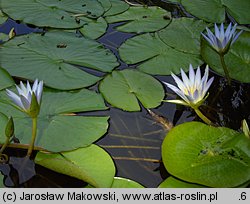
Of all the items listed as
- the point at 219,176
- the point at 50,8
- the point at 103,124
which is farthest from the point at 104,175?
the point at 50,8

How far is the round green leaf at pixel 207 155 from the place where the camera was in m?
1.56

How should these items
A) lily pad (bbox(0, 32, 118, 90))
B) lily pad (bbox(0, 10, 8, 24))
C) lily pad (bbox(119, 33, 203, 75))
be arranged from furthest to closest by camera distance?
lily pad (bbox(0, 10, 8, 24)), lily pad (bbox(119, 33, 203, 75)), lily pad (bbox(0, 32, 118, 90))

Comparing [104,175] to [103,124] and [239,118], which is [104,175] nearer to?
[103,124]

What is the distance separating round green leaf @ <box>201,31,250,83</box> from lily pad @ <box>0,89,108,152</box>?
607mm

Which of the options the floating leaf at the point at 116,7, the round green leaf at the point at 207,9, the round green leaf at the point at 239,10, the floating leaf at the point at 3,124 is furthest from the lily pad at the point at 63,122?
the round green leaf at the point at 239,10

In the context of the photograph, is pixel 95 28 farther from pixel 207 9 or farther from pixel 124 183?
pixel 124 183

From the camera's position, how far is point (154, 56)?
2225 mm

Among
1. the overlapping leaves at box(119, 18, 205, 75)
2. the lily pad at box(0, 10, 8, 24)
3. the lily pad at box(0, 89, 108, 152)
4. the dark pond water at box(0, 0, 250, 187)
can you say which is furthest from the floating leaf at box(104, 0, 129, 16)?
the lily pad at box(0, 89, 108, 152)

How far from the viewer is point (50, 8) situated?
248 centimetres

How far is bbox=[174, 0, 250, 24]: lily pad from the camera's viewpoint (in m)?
2.50

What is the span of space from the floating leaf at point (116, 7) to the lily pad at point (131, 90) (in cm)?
58

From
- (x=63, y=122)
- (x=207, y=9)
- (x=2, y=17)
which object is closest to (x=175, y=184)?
(x=63, y=122)

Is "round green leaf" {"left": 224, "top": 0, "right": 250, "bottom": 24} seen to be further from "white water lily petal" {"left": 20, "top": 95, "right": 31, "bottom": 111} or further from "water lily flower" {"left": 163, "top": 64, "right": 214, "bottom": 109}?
"white water lily petal" {"left": 20, "top": 95, "right": 31, "bottom": 111}

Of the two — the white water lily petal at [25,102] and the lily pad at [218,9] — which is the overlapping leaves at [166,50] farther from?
the white water lily petal at [25,102]
